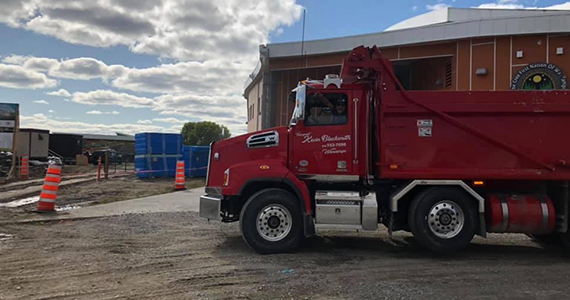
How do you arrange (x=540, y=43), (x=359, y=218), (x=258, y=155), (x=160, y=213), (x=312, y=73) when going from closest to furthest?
(x=359, y=218), (x=258, y=155), (x=160, y=213), (x=540, y=43), (x=312, y=73)

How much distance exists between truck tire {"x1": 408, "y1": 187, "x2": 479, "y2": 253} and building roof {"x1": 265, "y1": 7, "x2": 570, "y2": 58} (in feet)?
33.9

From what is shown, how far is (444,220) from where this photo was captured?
21.0 feet

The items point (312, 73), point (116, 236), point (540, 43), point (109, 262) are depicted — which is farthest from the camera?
point (312, 73)

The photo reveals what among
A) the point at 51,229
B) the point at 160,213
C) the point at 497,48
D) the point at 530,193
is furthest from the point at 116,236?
the point at 497,48

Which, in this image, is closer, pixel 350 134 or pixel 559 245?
pixel 350 134

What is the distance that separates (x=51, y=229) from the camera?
8.29 metres

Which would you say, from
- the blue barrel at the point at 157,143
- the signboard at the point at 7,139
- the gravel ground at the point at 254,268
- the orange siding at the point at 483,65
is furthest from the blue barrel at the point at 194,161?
the gravel ground at the point at 254,268

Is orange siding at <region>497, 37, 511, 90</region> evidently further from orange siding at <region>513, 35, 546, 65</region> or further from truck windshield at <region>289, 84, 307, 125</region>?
truck windshield at <region>289, 84, 307, 125</region>

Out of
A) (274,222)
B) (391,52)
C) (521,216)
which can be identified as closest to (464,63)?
(391,52)

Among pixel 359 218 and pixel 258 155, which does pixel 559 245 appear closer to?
pixel 359 218

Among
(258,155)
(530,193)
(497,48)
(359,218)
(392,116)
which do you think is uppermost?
(497,48)

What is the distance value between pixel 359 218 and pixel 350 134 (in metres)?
1.37

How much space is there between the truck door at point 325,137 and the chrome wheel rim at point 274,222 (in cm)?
71

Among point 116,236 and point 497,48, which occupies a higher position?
point 497,48
